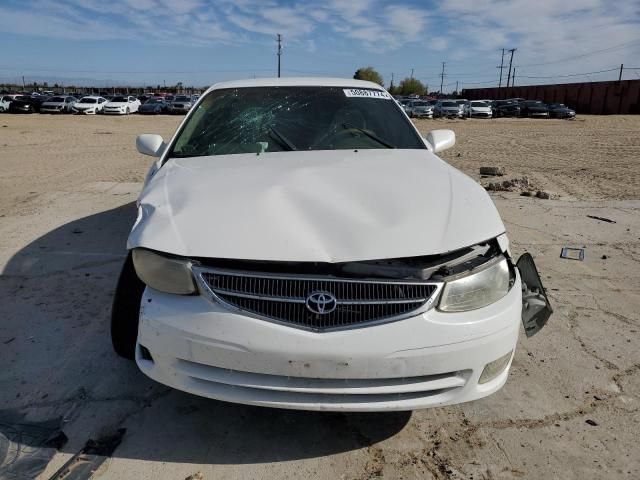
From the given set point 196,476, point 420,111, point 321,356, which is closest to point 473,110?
point 420,111

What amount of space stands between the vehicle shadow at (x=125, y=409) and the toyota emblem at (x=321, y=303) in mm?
710

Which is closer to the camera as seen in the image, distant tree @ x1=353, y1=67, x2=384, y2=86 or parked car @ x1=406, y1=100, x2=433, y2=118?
parked car @ x1=406, y1=100, x2=433, y2=118

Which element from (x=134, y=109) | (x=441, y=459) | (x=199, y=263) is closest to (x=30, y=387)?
(x=199, y=263)

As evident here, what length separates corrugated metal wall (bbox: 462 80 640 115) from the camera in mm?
42694

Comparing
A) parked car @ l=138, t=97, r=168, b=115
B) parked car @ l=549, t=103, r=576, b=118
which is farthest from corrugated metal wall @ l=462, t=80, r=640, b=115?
parked car @ l=138, t=97, r=168, b=115

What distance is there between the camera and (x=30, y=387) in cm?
261

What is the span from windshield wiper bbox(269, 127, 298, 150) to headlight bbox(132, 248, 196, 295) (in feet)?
5.06

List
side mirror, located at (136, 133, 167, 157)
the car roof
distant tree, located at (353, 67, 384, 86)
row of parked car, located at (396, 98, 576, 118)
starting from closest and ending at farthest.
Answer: side mirror, located at (136, 133, 167, 157)
the car roof
row of parked car, located at (396, 98, 576, 118)
distant tree, located at (353, 67, 384, 86)

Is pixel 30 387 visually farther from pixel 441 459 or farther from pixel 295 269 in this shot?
pixel 441 459

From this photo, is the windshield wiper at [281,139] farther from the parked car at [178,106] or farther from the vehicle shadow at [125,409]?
the parked car at [178,106]

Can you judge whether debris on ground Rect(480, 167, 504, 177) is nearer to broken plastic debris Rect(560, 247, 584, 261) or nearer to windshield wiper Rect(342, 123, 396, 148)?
broken plastic debris Rect(560, 247, 584, 261)

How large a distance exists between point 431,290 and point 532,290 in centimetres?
155

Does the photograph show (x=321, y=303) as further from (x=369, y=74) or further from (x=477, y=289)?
(x=369, y=74)

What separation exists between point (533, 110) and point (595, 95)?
1346 centimetres
